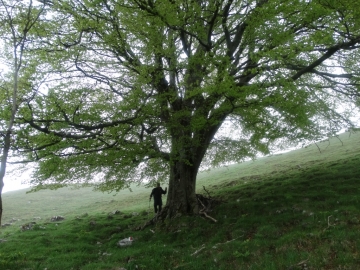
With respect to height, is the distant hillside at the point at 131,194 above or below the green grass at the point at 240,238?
above

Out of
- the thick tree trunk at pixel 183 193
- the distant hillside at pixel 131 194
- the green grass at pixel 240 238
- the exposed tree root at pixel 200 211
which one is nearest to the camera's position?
the green grass at pixel 240 238

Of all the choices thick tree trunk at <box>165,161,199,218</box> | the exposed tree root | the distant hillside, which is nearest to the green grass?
the exposed tree root

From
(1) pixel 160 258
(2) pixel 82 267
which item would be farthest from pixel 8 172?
(1) pixel 160 258

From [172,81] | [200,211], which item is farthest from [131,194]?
[172,81]

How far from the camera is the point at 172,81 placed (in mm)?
13367

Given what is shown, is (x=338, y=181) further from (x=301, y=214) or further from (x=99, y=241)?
(x=99, y=241)

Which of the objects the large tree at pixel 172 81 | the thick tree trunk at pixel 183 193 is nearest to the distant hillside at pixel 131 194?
the thick tree trunk at pixel 183 193

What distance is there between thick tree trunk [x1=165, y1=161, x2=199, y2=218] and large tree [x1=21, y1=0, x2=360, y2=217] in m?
0.05

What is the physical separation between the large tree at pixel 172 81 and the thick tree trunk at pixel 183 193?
0.15ft

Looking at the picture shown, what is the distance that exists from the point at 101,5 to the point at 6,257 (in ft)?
31.9

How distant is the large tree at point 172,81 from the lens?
8.60 metres

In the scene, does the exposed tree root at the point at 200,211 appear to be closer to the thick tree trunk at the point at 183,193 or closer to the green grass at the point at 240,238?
the thick tree trunk at the point at 183,193

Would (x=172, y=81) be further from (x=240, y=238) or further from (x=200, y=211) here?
(x=240, y=238)

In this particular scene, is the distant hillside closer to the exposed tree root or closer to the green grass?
the exposed tree root
